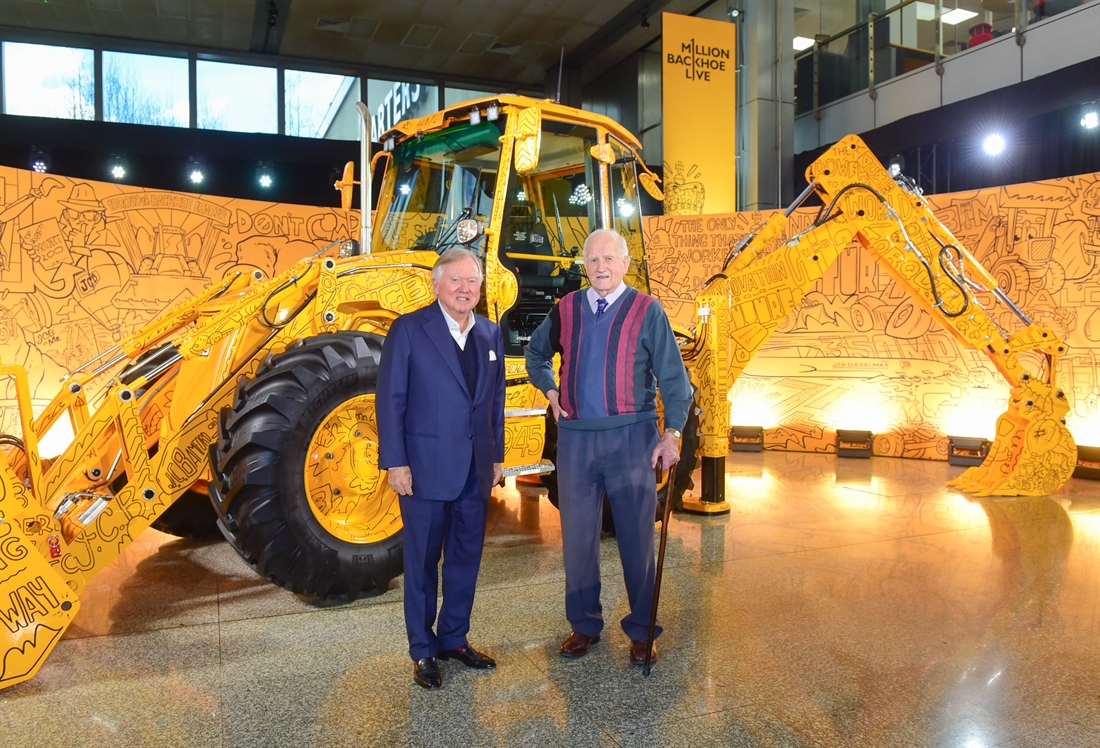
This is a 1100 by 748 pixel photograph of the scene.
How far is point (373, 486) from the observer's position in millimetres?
4113

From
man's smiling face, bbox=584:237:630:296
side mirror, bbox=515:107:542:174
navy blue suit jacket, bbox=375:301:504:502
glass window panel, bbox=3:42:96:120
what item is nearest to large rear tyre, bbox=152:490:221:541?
navy blue suit jacket, bbox=375:301:504:502

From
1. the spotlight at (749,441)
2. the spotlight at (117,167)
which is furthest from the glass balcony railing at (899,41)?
the spotlight at (117,167)

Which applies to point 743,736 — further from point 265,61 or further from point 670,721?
point 265,61

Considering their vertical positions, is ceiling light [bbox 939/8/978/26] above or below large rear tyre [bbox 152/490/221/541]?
above

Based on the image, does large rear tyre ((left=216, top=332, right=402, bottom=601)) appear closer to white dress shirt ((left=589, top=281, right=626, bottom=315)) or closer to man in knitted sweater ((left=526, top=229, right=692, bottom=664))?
man in knitted sweater ((left=526, top=229, right=692, bottom=664))

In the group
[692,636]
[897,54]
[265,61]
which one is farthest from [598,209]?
[265,61]

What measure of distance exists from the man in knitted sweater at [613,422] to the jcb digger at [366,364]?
1085 millimetres

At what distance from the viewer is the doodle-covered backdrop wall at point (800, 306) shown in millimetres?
7727

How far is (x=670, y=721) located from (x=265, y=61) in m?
13.7

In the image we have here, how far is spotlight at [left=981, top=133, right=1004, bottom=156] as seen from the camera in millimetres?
9242

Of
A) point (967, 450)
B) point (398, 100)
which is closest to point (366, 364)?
point (967, 450)

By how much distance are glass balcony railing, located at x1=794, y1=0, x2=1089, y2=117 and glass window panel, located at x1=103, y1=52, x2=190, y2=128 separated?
995 centimetres

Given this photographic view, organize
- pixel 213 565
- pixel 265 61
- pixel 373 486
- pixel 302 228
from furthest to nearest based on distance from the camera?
1. pixel 265 61
2. pixel 302 228
3. pixel 213 565
4. pixel 373 486

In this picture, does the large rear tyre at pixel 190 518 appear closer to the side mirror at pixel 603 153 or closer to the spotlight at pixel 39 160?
the side mirror at pixel 603 153
